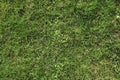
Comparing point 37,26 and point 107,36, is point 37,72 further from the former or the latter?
point 107,36

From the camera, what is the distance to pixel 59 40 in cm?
505

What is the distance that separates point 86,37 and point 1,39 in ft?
5.10

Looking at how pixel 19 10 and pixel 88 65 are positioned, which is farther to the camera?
pixel 19 10

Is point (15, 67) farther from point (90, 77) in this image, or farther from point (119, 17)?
point (119, 17)

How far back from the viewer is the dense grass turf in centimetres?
484

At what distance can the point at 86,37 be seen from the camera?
501 centimetres

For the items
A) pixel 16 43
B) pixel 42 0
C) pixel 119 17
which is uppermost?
pixel 42 0

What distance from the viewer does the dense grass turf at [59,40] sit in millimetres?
4844

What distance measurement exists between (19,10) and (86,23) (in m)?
1.30

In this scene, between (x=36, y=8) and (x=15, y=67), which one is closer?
(x=15, y=67)

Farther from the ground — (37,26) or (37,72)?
(37,26)

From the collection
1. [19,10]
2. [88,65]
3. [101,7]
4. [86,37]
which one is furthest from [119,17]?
[19,10]

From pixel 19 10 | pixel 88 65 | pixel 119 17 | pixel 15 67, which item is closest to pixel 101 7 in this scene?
pixel 119 17

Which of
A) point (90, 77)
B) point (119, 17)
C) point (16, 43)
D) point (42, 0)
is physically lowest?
point (90, 77)
